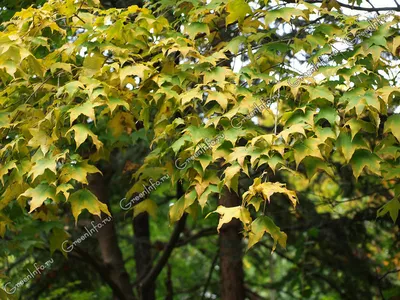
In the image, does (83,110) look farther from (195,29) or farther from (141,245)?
Result: (141,245)

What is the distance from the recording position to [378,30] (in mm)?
4332

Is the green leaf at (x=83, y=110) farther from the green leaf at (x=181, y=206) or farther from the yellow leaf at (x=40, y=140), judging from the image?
the green leaf at (x=181, y=206)

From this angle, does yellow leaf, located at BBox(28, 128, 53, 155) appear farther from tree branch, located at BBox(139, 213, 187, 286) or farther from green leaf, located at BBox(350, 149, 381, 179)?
tree branch, located at BBox(139, 213, 187, 286)

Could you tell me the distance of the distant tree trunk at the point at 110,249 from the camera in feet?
24.8

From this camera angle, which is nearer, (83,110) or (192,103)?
(83,110)

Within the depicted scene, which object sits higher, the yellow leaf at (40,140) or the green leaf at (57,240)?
the yellow leaf at (40,140)

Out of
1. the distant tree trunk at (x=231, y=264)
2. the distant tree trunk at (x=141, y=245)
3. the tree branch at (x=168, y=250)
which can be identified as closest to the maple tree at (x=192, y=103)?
the tree branch at (x=168, y=250)

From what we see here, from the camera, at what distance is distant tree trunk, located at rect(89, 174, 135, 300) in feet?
24.8

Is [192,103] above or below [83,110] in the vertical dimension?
below

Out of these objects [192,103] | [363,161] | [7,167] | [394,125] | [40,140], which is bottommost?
[363,161]

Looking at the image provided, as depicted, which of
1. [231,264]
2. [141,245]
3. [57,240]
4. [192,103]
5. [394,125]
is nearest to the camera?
[394,125]

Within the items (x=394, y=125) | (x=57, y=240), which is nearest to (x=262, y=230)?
(x=394, y=125)

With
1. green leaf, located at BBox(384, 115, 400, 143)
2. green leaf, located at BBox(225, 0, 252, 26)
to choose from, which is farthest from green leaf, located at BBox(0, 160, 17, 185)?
green leaf, located at BBox(384, 115, 400, 143)

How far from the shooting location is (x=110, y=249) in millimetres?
7809
